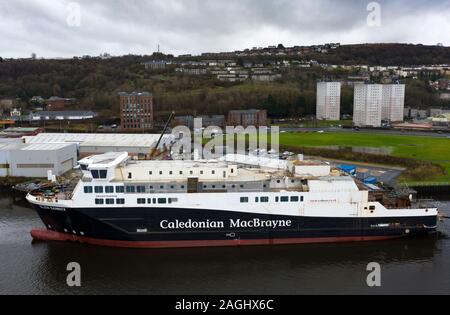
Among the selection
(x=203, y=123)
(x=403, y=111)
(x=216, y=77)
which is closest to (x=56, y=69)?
(x=216, y=77)

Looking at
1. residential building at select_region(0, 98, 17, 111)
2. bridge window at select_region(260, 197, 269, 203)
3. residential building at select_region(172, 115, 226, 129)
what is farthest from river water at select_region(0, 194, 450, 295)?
residential building at select_region(0, 98, 17, 111)

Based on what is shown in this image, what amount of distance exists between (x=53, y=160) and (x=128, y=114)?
30.6 m

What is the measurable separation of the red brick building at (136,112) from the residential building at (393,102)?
44004 mm

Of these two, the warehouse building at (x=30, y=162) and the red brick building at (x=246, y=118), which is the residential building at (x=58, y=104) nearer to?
the red brick building at (x=246, y=118)

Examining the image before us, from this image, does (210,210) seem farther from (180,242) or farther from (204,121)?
(204,121)

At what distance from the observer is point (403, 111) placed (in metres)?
80.6

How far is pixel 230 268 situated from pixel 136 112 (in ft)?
162

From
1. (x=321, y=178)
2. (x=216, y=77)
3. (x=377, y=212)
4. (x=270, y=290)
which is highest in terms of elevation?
(x=216, y=77)

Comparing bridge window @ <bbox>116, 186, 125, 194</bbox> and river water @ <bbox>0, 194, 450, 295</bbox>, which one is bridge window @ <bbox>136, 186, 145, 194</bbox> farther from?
river water @ <bbox>0, 194, 450, 295</bbox>

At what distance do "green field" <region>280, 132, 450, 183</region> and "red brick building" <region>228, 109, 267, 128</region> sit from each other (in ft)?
36.5

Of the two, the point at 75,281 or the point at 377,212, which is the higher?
the point at 377,212

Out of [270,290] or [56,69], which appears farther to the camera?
[56,69]
